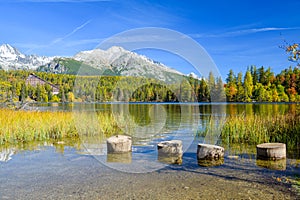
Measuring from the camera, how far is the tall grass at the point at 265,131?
10.6 m

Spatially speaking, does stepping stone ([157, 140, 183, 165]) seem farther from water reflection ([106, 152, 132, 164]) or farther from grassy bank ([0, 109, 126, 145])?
grassy bank ([0, 109, 126, 145])

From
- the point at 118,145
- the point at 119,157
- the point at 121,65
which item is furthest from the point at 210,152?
the point at 121,65

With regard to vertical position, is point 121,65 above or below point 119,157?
above

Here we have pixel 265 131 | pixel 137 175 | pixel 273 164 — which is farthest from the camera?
pixel 265 131

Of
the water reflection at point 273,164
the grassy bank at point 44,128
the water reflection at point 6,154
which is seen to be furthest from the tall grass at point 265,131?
the water reflection at point 6,154

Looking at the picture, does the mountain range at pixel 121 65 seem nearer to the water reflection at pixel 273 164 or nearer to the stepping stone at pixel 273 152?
the stepping stone at pixel 273 152

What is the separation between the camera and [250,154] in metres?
9.13

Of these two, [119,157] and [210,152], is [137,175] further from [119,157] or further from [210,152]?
[210,152]

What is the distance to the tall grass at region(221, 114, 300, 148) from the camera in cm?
1057

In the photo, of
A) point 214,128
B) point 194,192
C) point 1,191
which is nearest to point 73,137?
point 214,128

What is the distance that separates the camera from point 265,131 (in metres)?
10.9

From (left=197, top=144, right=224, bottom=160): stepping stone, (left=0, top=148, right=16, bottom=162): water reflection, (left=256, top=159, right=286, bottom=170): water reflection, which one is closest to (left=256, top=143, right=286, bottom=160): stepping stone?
(left=256, top=159, right=286, bottom=170): water reflection

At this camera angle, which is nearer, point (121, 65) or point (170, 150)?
point (170, 150)

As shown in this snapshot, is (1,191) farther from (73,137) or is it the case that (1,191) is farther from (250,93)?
(250,93)
